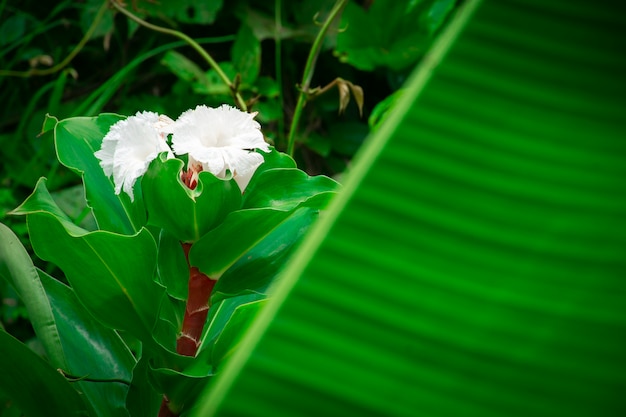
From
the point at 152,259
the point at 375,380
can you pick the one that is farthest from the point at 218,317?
the point at 375,380

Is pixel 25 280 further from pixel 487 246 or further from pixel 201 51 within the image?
pixel 201 51

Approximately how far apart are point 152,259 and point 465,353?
45 cm

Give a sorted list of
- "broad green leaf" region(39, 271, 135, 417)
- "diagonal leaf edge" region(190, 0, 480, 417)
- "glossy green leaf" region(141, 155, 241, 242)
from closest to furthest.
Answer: "diagonal leaf edge" region(190, 0, 480, 417), "glossy green leaf" region(141, 155, 241, 242), "broad green leaf" region(39, 271, 135, 417)

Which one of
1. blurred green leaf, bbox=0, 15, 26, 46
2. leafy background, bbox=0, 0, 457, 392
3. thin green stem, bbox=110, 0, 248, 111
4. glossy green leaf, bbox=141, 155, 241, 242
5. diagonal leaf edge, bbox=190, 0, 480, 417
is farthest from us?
blurred green leaf, bbox=0, 15, 26, 46

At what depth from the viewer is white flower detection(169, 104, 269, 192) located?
0.59m

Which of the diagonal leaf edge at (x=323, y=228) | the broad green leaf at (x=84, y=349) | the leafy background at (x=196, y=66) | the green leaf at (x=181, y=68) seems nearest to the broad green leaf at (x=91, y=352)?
the broad green leaf at (x=84, y=349)

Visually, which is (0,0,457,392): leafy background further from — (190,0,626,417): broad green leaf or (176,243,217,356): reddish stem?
(190,0,626,417): broad green leaf

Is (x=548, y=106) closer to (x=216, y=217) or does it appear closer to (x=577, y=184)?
(x=577, y=184)

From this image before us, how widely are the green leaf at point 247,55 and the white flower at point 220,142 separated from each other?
117cm

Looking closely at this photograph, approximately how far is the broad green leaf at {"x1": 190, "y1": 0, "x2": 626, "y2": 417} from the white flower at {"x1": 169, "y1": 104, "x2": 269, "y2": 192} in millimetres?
410

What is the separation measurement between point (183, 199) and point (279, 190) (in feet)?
0.33

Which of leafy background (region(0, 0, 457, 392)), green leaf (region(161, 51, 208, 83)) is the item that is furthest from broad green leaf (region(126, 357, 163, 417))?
green leaf (region(161, 51, 208, 83))

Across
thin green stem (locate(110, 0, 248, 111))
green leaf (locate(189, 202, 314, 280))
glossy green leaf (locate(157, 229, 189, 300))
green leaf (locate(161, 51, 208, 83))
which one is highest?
green leaf (locate(189, 202, 314, 280))

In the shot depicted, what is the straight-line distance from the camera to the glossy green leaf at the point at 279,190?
64 cm
